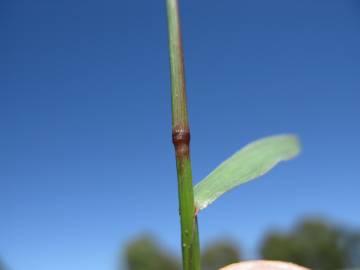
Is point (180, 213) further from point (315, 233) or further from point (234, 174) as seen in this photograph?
point (315, 233)

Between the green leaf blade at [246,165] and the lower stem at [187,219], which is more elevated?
the green leaf blade at [246,165]

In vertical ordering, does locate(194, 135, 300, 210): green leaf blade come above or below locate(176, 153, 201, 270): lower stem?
above

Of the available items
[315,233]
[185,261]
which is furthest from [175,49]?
[315,233]
